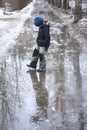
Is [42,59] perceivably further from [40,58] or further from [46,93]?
[46,93]

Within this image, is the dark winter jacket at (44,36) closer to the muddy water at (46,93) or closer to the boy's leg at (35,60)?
the boy's leg at (35,60)

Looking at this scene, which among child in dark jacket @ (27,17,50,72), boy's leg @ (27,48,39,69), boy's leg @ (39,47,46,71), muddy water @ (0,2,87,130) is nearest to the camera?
muddy water @ (0,2,87,130)

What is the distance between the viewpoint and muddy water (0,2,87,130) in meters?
7.86

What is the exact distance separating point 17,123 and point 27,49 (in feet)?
29.2

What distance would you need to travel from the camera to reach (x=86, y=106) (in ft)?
28.9

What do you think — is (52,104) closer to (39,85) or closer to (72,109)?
(72,109)

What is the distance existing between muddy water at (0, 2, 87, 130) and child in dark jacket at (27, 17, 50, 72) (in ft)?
0.85

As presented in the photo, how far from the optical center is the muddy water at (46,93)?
7.86 m

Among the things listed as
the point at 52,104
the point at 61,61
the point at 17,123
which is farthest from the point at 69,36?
the point at 17,123

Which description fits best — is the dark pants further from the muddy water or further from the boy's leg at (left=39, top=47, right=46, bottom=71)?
the muddy water

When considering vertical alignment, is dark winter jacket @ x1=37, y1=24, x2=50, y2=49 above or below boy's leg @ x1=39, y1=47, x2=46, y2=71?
above

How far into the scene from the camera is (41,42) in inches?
484

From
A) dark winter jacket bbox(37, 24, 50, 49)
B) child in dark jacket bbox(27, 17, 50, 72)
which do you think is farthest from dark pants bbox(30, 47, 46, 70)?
dark winter jacket bbox(37, 24, 50, 49)

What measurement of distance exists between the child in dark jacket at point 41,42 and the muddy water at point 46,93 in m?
0.26
